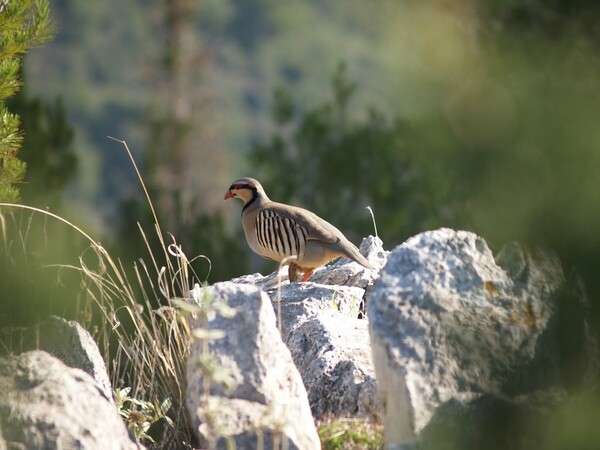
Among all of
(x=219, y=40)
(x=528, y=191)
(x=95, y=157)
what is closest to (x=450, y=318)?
(x=528, y=191)

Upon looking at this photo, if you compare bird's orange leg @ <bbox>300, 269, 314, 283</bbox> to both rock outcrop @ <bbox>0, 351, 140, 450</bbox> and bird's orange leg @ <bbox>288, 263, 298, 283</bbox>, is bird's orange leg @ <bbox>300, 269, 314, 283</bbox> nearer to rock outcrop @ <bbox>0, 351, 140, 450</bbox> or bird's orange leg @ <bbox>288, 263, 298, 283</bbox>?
bird's orange leg @ <bbox>288, 263, 298, 283</bbox>

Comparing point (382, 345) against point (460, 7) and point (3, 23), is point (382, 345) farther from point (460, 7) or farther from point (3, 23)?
point (3, 23)

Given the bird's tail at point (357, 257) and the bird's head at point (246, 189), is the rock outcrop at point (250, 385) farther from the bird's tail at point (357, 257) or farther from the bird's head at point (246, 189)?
the bird's head at point (246, 189)

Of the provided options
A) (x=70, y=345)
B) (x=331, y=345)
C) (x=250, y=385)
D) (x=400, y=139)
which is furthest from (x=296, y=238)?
(x=400, y=139)

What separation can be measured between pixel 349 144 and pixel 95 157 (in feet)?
232

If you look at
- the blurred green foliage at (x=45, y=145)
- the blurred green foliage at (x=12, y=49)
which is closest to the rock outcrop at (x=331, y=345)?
the blurred green foliage at (x=12, y=49)

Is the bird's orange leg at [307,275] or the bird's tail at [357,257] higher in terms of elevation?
the bird's orange leg at [307,275]

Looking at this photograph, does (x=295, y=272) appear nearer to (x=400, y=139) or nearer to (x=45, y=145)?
(x=45, y=145)

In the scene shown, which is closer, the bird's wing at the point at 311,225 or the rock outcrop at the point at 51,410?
the rock outcrop at the point at 51,410

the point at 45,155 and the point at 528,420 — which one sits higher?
the point at 45,155

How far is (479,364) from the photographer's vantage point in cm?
354

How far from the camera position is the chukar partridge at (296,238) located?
25.4 feet

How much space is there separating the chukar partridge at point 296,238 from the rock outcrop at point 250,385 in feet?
11.3

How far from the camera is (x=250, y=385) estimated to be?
12.5 feet
